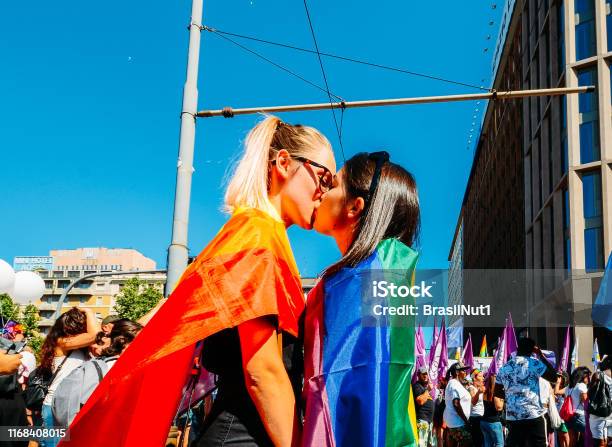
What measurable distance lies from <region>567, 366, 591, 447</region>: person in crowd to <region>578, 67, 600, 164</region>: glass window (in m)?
→ 19.8

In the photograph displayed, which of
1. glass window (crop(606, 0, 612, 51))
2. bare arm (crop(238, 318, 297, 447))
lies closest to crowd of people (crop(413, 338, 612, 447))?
bare arm (crop(238, 318, 297, 447))

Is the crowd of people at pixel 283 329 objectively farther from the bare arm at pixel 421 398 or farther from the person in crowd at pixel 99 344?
the bare arm at pixel 421 398

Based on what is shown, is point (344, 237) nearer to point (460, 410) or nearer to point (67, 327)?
point (67, 327)

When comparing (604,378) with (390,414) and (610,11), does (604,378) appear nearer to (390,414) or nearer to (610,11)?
(390,414)

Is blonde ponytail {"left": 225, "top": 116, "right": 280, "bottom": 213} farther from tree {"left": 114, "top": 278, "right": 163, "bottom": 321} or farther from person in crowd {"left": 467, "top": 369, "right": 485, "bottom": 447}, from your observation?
tree {"left": 114, "top": 278, "right": 163, "bottom": 321}

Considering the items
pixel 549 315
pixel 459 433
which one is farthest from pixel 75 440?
pixel 549 315

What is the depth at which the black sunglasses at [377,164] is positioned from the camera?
249cm

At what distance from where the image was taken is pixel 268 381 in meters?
2.13

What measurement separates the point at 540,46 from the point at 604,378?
31.9 metres

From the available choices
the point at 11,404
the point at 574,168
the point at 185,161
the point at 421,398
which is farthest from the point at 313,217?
the point at 574,168

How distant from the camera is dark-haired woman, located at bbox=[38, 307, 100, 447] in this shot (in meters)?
5.99

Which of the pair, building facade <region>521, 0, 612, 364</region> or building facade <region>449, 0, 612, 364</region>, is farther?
building facade <region>449, 0, 612, 364</region>

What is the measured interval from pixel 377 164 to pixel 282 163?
1.06ft

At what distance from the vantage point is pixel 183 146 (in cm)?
922
